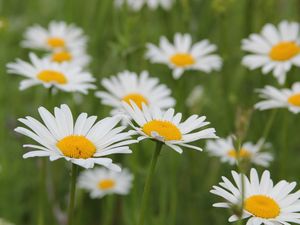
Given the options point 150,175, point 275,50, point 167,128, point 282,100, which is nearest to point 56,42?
point 275,50

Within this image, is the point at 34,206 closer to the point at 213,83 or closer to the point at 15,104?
the point at 15,104

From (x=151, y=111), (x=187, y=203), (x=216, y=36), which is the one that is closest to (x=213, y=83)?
(x=216, y=36)

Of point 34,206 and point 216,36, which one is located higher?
point 216,36

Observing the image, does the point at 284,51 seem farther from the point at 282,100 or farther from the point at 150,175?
the point at 150,175

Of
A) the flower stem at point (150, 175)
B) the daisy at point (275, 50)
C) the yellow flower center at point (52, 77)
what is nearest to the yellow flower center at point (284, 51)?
the daisy at point (275, 50)

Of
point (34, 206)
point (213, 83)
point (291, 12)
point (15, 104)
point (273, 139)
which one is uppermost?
point (291, 12)
